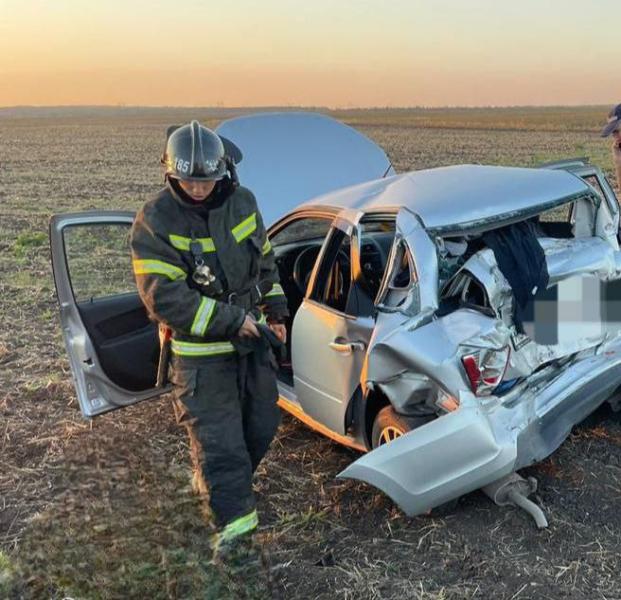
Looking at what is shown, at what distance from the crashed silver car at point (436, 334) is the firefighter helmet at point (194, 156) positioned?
805mm

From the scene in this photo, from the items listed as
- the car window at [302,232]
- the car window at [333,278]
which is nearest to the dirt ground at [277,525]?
the car window at [333,278]

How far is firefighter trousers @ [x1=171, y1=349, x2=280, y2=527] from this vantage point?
138 inches

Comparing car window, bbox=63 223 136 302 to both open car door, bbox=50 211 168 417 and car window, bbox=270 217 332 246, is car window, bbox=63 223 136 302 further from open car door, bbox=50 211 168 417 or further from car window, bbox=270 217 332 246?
open car door, bbox=50 211 168 417

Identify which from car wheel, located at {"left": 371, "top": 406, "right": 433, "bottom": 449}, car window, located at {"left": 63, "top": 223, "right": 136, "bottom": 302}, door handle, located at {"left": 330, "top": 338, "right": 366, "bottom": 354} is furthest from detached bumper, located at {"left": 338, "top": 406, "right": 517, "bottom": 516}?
car window, located at {"left": 63, "top": 223, "right": 136, "bottom": 302}

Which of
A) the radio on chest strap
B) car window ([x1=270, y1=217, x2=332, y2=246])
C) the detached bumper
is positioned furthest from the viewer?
car window ([x1=270, y1=217, x2=332, y2=246])

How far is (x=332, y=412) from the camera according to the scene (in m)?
4.05

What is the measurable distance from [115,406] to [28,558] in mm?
1000

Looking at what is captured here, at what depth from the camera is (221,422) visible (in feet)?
11.6

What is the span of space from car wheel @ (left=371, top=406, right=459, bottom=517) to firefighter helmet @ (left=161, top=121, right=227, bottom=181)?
4.46 feet

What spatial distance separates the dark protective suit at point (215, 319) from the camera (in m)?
3.30

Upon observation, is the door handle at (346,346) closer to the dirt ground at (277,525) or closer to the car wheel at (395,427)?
the car wheel at (395,427)

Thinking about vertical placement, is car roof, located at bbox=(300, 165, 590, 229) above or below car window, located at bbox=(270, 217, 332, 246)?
above

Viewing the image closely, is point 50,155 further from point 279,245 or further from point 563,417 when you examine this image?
Answer: point 563,417

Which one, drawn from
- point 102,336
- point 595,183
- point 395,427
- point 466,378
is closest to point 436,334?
point 466,378
